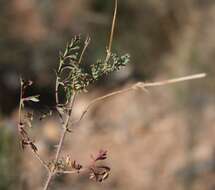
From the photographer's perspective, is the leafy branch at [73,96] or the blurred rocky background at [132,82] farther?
the blurred rocky background at [132,82]

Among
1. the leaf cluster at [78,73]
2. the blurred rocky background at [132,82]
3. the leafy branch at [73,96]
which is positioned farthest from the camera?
the blurred rocky background at [132,82]

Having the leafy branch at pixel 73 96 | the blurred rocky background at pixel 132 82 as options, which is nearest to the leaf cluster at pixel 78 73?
the leafy branch at pixel 73 96

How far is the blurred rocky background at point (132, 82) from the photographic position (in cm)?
861

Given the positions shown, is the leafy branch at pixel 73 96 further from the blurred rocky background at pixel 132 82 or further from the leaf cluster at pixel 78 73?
the blurred rocky background at pixel 132 82

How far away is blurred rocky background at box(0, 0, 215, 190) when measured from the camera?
8.61 metres

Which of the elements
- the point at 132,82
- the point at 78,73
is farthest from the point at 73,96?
the point at 132,82

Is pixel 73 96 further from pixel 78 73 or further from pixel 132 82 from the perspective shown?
pixel 132 82

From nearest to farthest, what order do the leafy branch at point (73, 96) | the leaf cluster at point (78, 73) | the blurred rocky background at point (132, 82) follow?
the leafy branch at point (73, 96) < the leaf cluster at point (78, 73) < the blurred rocky background at point (132, 82)

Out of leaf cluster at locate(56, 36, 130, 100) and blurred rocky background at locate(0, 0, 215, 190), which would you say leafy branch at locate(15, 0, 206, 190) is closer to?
leaf cluster at locate(56, 36, 130, 100)

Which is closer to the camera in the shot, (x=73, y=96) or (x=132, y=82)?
(x=73, y=96)

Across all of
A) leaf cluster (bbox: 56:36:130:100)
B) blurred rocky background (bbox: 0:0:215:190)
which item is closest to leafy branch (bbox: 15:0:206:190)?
leaf cluster (bbox: 56:36:130:100)

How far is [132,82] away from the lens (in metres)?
10.6

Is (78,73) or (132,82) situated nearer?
(78,73)

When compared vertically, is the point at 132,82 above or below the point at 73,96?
above
